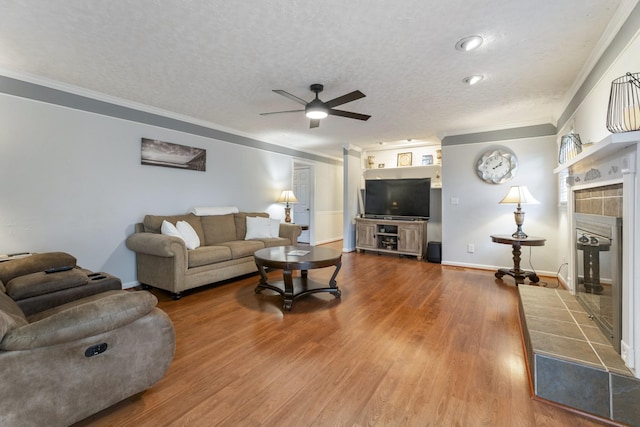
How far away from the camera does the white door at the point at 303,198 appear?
6.97 meters

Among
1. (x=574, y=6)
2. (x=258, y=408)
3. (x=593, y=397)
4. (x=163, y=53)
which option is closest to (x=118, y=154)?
(x=163, y=53)

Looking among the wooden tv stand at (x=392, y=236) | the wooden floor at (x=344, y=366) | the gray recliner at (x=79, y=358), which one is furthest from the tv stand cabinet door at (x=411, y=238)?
the gray recliner at (x=79, y=358)

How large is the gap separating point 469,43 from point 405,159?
157 inches

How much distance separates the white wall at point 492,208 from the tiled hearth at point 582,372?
272 centimetres

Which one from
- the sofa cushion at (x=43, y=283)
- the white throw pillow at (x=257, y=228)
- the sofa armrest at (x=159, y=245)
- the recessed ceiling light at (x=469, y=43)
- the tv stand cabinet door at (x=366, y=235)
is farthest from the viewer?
the tv stand cabinet door at (x=366, y=235)

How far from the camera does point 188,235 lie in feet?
11.8

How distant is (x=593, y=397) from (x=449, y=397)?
2.36 feet

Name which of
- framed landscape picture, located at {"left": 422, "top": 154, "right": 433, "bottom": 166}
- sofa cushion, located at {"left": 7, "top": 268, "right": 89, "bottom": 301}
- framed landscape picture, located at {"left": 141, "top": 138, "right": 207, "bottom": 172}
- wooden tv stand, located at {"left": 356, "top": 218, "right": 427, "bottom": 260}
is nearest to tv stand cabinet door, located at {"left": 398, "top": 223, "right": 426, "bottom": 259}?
wooden tv stand, located at {"left": 356, "top": 218, "right": 427, "bottom": 260}

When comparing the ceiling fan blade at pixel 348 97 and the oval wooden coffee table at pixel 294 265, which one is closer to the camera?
the ceiling fan blade at pixel 348 97

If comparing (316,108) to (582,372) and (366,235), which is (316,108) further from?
(366,235)

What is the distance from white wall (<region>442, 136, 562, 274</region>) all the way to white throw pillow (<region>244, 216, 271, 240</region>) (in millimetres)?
3090

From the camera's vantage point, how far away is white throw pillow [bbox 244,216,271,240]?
4468 mm

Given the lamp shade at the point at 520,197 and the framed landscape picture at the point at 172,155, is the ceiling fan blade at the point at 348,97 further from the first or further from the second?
the lamp shade at the point at 520,197

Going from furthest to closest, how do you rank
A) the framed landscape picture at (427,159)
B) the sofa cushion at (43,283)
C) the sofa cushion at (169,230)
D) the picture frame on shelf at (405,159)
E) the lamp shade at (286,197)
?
the picture frame on shelf at (405,159) < the framed landscape picture at (427,159) < the lamp shade at (286,197) < the sofa cushion at (169,230) < the sofa cushion at (43,283)
